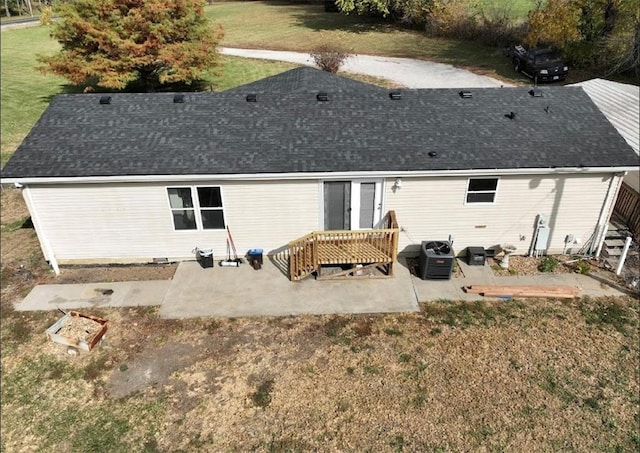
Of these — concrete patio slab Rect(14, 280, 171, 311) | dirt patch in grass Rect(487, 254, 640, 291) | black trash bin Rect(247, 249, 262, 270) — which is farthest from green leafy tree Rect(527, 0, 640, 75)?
concrete patio slab Rect(14, 280, 171, 311)

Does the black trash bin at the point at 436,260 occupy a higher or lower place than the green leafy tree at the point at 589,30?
lower

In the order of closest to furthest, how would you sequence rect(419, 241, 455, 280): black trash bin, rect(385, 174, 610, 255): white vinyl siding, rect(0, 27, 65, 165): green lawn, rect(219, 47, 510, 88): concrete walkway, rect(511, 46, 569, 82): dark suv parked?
rect(419, 241, 455, 280): black trash bin, rect(385, 174, 610, 255): white vinyl siding, rect(0, 27, 65, 165): green lawn, rect(511, 46, 569, 82): dark suv parked, rect(219, 47, 510, 88): concrete walkway

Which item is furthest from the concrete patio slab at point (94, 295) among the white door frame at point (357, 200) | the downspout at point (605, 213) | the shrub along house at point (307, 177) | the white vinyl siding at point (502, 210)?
the downspout at point (605, 213)

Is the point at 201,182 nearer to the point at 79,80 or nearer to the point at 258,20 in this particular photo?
the point at 79,80

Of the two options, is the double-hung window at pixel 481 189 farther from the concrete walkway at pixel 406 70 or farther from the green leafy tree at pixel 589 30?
the green leafy tree at pixel 589 30

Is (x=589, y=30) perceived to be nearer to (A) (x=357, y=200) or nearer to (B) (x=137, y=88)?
(A) (x=357, y=200)

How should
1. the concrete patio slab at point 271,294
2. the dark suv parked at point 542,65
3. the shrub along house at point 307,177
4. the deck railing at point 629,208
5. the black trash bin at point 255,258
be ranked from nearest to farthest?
the concrete patio slab at point 271,294
the shrub along house at point 307,177
the black trash bin at point 255,258
the deck railing at point 629,208
the dark suv parked at point 542,65

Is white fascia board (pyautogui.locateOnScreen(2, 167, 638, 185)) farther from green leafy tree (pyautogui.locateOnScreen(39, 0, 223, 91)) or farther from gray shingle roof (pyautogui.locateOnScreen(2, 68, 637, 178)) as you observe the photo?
green leafy tree (pyautogui.locateOnScreen(39, 0, 223, 91))
